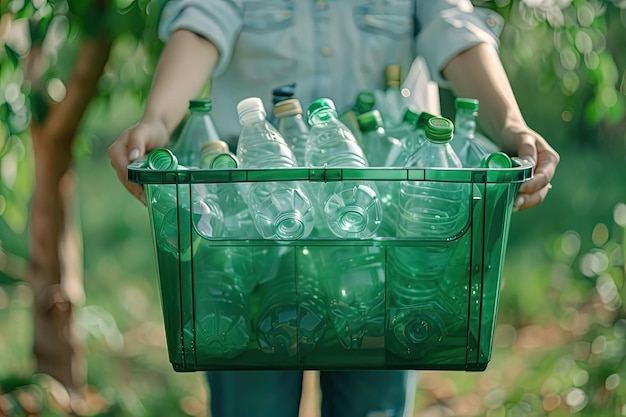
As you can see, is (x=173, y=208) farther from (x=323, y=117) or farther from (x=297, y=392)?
(x=297, y=392)

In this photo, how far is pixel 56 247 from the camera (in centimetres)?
275

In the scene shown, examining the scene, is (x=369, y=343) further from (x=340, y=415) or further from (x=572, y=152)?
(x=572, y=152)

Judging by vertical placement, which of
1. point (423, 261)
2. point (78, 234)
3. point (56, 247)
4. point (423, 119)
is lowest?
point (78, 234)

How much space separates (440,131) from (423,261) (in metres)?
0.18

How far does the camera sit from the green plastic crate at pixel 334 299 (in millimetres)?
1126

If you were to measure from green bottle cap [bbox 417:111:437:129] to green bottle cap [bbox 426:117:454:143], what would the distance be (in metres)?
0.04

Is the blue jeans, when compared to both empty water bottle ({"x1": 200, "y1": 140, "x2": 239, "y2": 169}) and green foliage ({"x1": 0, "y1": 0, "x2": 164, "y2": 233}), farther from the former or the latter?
green foliage ({"x1": 0, "y1": 0, "x2": 164, "y2": 233})

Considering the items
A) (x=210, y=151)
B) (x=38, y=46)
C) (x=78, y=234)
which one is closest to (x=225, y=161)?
(x=210, y=151)

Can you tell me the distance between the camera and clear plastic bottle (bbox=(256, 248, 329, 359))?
44.9 inches

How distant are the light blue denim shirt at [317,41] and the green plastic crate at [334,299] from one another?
15.9 inches

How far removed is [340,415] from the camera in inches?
64.6

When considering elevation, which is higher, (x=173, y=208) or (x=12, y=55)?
(x=173, y=208)

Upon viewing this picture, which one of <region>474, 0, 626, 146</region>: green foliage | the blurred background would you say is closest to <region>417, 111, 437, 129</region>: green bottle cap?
the blurred background

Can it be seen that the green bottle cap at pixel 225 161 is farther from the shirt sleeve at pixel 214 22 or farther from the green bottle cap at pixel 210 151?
the shirt sleeve at pixel 214 22
